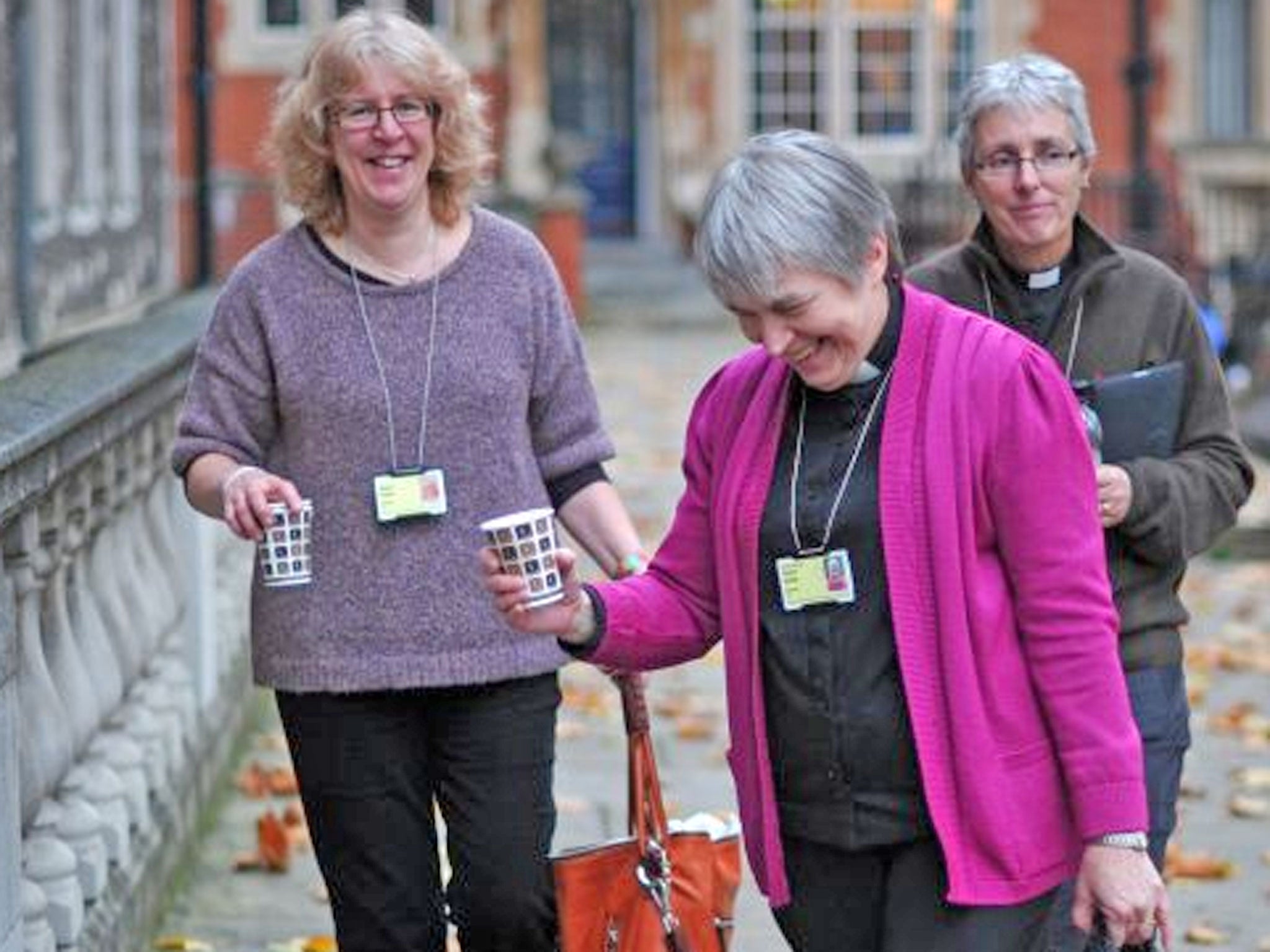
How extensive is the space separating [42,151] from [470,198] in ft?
14.6

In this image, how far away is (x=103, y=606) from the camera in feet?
22.1

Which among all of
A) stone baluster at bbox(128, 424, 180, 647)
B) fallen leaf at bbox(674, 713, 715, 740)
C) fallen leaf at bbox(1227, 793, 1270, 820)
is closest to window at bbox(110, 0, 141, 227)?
fallen leaf at bbox(674, 713, 715, 740)

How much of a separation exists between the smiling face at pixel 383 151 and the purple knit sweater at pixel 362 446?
12 centimetres

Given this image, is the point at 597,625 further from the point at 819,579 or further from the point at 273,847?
the point at 273,847

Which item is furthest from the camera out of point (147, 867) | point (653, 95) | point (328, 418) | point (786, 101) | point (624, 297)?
point (653, 95)

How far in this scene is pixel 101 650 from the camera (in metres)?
6.52

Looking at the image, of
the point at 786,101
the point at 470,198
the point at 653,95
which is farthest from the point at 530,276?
the point at 653,95

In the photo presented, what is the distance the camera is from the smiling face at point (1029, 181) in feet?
15.4

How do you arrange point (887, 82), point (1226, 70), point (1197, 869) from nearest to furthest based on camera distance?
point (1197, 869), point (887, 82), point (1226, 70)

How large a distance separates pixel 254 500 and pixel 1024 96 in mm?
1305

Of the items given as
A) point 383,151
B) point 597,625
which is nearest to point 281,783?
point 383,151

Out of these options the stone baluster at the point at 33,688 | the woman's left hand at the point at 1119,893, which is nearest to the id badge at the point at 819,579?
the woman's left hand at the point at 1119,893

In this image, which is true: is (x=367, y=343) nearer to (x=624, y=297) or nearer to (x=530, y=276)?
(x=530, y=276)

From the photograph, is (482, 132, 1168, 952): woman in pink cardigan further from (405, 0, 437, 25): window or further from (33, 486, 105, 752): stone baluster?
(405, 0, 437, 25): window
